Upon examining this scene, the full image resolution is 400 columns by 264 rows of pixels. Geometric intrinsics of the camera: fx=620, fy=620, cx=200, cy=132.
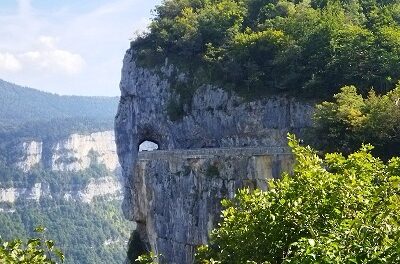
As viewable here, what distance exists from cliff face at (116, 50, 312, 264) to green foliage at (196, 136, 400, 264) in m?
13.0

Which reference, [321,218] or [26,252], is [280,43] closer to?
[321,218]

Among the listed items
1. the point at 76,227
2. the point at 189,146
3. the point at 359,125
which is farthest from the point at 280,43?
the point at 76,227

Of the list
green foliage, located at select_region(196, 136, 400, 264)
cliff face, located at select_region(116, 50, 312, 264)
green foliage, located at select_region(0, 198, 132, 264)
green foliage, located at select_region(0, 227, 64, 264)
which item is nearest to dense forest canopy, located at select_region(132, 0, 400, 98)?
cliff face, located at select_region(116, 50, 312, 264)

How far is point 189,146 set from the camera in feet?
136

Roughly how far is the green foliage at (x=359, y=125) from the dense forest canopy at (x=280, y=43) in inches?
209

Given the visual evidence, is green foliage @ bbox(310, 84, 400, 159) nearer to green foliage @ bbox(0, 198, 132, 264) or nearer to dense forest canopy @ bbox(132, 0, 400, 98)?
dense forest canopy @ bbox(132, 0, 400, 98)

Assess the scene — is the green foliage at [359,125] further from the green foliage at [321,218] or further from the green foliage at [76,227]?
the green foliage at [76,227]

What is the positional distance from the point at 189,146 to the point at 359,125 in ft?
56.2

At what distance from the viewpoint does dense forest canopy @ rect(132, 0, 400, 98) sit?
33.4 m

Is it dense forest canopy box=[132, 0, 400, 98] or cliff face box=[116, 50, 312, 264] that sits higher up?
dense forest canopy box=[132, 0, 400, 98]

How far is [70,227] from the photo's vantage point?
6599 inches

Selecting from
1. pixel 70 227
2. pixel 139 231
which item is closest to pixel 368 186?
pixel 139 231

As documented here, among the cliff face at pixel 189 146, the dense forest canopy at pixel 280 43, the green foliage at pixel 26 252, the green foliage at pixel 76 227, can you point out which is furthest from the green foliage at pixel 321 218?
the green foliage at pixel 76 227

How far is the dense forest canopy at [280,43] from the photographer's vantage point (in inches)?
1315
